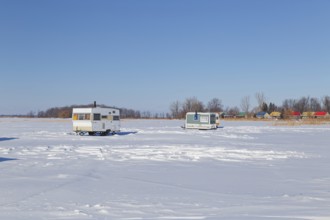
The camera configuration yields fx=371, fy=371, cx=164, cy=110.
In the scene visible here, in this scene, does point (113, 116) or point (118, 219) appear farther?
point (113, 116)

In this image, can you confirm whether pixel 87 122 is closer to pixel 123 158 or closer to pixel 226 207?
pixel 123 158

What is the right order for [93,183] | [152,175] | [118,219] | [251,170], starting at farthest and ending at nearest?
[251,170]
[152,175]
[93,183]
[118,219]

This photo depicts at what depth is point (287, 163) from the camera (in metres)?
12.3

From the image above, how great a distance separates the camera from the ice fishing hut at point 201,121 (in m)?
40.2

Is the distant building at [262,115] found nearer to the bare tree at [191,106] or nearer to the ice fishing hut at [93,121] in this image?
the bare tree at [191,106]

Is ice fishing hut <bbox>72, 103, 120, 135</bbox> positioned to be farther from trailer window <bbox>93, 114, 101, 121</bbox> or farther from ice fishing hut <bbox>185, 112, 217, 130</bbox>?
ice fishing hut <bbox>185, 112, 217, 130</bbox>

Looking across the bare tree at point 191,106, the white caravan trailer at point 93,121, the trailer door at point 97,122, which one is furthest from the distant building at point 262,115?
the trailer door at point 97,122

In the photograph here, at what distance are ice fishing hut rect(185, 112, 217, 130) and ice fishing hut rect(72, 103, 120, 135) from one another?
1306 centimetres

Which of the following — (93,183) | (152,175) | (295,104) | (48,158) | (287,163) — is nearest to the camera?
(93,183)

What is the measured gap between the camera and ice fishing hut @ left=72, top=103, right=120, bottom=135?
28.7 m

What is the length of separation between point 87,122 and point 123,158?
16.1 meters

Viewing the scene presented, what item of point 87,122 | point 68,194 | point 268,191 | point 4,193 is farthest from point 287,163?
point 87,122

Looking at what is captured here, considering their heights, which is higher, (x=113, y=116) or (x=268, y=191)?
(x=113, y=116)

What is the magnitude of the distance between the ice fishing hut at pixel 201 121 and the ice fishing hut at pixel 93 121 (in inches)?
514
